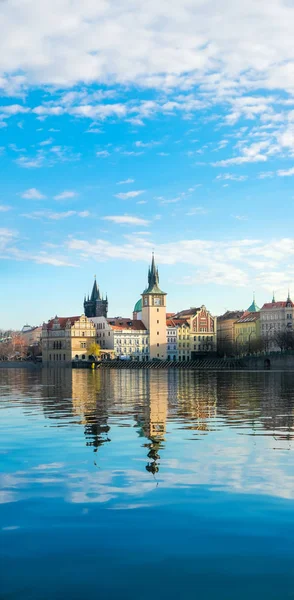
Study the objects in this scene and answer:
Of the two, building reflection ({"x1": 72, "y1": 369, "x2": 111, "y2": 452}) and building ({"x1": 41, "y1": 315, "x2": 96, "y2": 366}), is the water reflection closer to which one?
building reflection ({"x1": 72, "y1": 369, "x2": 111, "y2": 452})

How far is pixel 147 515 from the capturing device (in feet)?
35.8

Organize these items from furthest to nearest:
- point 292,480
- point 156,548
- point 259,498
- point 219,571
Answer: point 292,480 → point 259,498 → point 156,548 → point 219,571

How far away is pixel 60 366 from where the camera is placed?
187750 mm

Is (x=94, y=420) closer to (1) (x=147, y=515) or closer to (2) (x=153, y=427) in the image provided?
(2) (x=153, y=427)

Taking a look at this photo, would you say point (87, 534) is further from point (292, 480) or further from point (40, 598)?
point (292, 480)

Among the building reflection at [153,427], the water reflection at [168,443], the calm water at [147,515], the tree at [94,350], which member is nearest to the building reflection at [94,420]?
the water reflection at [168,443]

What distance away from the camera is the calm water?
8.23m

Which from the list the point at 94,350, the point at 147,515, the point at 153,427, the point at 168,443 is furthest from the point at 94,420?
the point at 94,350

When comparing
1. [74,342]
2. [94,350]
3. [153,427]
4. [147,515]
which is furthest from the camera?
[74,342]

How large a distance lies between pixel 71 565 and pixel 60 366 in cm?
18083

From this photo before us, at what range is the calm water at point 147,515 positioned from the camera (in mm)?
8227

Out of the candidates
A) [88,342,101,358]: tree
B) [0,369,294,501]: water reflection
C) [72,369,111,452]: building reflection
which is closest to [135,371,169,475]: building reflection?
[0,369,294,501]: water reflection

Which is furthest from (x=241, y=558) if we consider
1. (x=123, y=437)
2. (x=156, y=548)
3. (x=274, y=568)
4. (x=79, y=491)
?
(x=123, y=437)

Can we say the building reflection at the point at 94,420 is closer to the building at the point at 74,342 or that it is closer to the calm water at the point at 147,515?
the calm water at the point at 147,515
